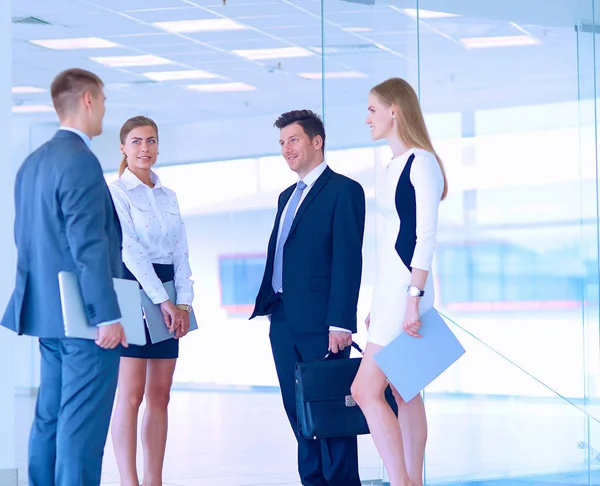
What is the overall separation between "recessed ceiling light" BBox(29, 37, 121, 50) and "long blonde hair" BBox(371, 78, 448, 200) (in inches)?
215

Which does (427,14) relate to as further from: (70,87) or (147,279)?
(70,87)

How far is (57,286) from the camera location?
2.95 metres

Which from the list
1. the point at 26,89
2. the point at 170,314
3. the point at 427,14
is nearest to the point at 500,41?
the point at 427,14

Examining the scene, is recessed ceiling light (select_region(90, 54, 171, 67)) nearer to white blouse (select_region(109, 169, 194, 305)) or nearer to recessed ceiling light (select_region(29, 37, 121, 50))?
recessed ceiling light (select_region(29, 37, 121, 50))

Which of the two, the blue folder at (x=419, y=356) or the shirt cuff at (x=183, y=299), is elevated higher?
the shirt cuff at (x=183, y=299)

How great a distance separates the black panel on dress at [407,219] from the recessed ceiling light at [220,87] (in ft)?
24.5

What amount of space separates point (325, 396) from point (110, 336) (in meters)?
0.94

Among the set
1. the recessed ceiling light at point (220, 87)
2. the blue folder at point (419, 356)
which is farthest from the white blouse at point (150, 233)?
the recessed ceiling light at point (220, 87)

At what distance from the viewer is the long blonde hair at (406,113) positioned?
334 cm

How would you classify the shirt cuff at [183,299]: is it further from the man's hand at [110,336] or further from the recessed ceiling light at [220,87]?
the recessed ceiling light at [220,87]

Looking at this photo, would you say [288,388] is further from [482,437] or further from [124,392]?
[482,437]

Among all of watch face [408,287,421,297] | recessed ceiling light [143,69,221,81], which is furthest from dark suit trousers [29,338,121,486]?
recessed ceiling light [143,69,221,81]

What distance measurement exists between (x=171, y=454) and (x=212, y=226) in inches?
276

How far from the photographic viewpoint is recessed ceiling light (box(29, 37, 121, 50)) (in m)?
8.31
